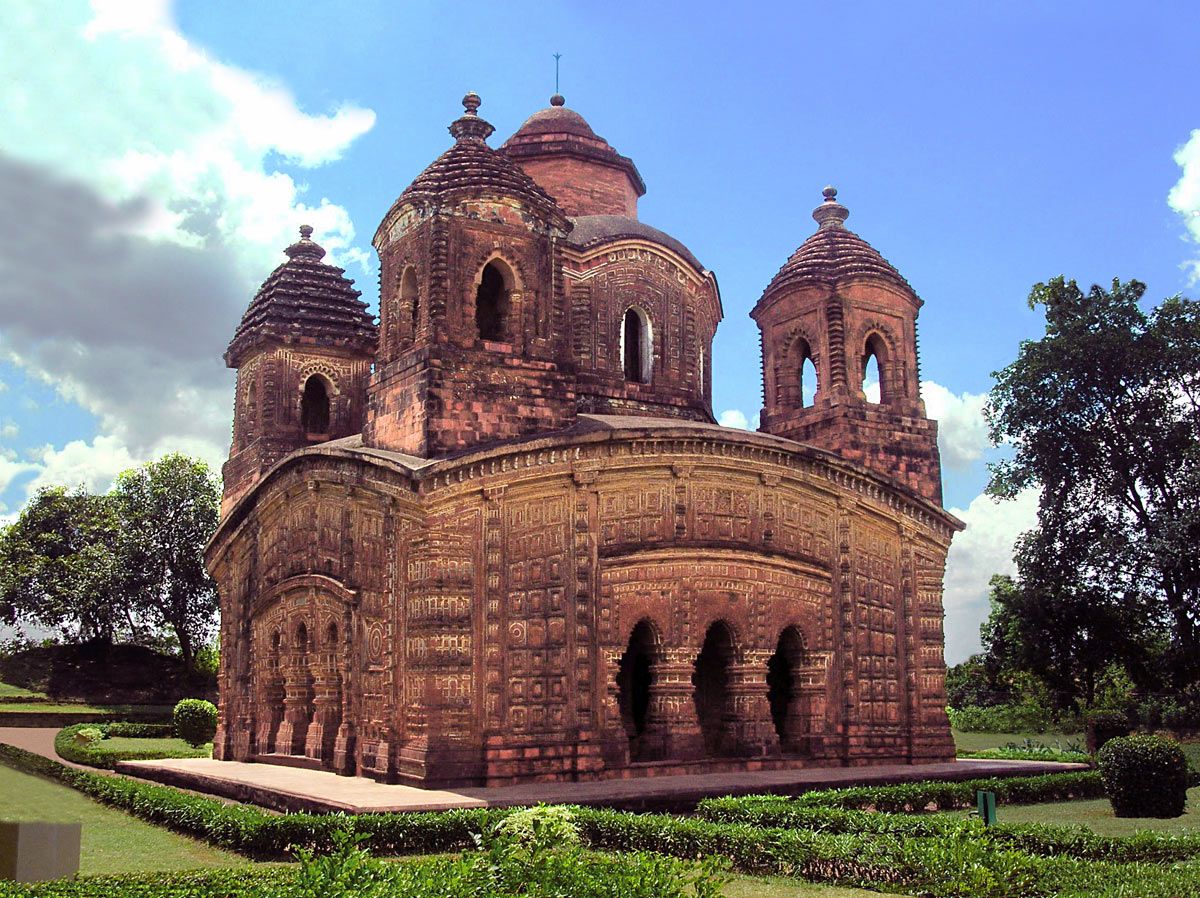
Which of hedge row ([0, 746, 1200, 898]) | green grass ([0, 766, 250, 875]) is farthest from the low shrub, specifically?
green grass ([0, 766, 250, 875])

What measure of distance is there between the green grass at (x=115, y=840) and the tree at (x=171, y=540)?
72.9ft

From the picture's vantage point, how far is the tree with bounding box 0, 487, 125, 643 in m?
32.8

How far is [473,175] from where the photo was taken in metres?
14.9

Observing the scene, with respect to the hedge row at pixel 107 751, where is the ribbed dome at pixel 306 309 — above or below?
above

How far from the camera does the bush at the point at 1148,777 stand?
1145 centimetres

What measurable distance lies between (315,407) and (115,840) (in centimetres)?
1095

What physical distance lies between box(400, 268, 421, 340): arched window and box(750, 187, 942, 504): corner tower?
6.83 metres

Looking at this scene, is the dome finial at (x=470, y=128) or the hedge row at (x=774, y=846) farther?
the dome finial at (x=470, y=128)

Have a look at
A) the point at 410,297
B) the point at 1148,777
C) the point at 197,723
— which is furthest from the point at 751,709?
the point at 197,723

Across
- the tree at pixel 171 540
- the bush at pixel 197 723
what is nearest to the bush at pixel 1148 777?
the bush at pixel 197 723

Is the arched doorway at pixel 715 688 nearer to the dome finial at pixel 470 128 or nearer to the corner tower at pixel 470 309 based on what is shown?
the corner tower at pixel 470 309

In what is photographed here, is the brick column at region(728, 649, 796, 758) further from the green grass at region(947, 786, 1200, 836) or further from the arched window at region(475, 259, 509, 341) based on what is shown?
the arched window at region(475, 259, 509, 341)

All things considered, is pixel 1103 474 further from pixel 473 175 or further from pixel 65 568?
pixel 65 568

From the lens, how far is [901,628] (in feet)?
54.2
